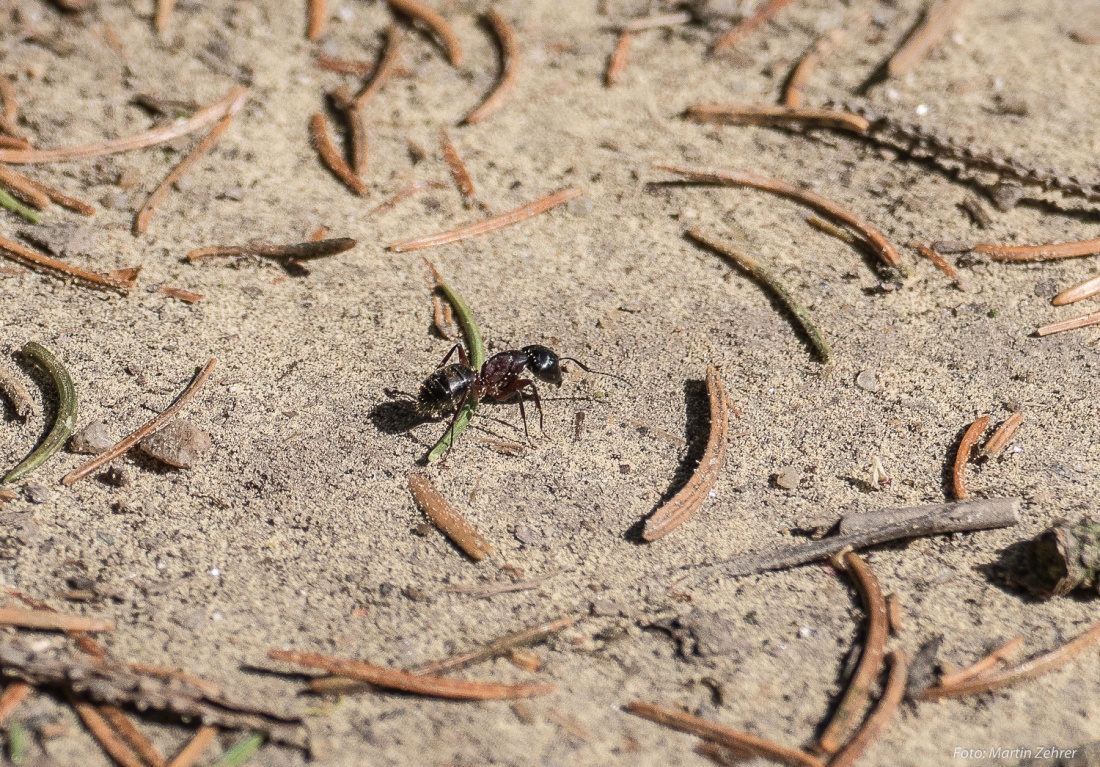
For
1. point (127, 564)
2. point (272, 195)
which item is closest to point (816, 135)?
point (272, 195)

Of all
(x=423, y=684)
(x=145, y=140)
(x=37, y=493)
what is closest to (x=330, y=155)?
(x=145, y=140)

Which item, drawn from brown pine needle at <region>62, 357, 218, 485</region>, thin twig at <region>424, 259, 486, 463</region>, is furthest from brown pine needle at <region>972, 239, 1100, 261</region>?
brown pine needle at <region>62, 357, 218, 485</region>

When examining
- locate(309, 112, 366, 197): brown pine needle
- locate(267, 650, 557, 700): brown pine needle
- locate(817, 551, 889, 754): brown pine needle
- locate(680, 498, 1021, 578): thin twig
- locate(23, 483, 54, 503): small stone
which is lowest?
locate(267, 650, 557, 700): brown pine needle

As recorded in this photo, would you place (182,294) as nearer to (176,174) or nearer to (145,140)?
(176,174)

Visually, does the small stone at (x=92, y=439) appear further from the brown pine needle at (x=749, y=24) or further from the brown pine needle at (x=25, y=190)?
the brown pine needle at (x=749, y=24)

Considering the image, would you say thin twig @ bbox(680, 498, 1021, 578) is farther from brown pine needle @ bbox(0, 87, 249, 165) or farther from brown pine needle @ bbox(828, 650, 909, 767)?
brown pine needle @ bbox(0, 87, 249, 165)

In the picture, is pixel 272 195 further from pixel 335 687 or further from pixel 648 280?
pixel 335 687
